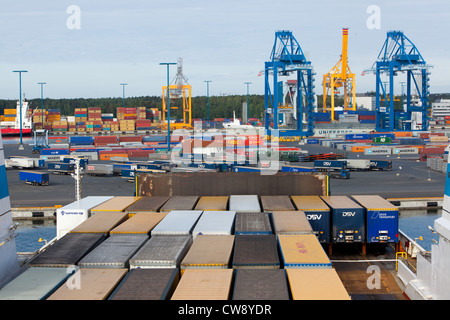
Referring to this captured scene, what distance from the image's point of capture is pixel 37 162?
210 feet

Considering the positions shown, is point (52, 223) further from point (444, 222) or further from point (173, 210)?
point (444, 222)

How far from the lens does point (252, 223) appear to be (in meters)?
19.2

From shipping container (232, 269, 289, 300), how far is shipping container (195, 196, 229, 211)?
9.33m

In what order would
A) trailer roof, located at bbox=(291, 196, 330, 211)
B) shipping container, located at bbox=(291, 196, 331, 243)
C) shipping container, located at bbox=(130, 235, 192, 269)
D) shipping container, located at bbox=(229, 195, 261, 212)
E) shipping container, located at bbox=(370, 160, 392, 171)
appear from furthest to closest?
shipping container, located at bbox=(370, 160, 392, 171), shipping container, located at bbox=(229, 195, 261, 212), trailer roof, located at bbox=(291, 196, 330, 211), shipping container, located at bbox=(291, 196, 331, 243), shipping container, located at bbox=(130, 235, 192, 269)

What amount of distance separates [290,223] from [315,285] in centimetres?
682

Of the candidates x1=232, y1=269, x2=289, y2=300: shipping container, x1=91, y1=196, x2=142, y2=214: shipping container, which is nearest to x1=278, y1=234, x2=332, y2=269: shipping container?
x1=232, y1=269, x2=289, y2=300: shipping container

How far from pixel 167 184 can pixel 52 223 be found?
1429 cm

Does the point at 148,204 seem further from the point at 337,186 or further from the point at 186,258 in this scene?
the point at 337,186

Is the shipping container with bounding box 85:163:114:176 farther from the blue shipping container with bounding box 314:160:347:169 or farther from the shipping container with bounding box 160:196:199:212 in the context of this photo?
the shipping container with bounding box 160:196:199:212

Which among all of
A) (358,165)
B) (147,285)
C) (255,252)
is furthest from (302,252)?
(358,165)

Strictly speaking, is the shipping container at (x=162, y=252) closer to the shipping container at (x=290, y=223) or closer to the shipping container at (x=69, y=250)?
the shipping container at (x=69, y=250)

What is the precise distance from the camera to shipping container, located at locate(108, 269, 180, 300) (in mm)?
11445

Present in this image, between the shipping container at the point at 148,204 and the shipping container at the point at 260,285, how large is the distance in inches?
376

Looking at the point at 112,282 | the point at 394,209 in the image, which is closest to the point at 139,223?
the point at 112,282
